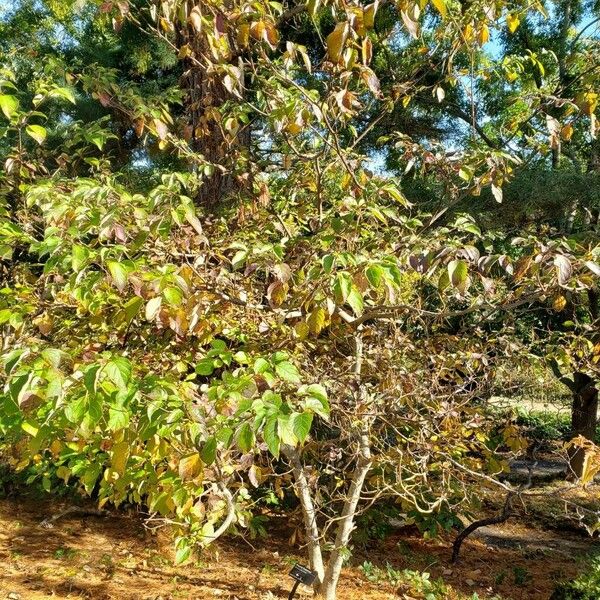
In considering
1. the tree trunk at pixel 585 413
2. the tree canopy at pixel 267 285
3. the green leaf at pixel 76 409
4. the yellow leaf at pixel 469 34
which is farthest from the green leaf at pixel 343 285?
the tree trunk at pixel 585 413

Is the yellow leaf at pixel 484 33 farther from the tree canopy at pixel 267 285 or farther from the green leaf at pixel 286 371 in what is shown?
the green leaf at pixel 286 371

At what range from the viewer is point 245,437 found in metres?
1.45

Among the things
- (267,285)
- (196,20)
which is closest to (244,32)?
(196,20)

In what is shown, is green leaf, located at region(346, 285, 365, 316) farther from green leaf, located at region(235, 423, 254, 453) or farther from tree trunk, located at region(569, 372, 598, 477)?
tree trunk, located at region(569, 372, 598, 477)

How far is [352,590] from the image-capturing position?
12.0ft

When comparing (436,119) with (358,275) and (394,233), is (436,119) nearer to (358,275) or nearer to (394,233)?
(394,233)

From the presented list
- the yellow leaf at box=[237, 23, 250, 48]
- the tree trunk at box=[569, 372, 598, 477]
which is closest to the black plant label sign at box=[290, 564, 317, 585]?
the yellow leaf at box=[237, 23, 250, 48]

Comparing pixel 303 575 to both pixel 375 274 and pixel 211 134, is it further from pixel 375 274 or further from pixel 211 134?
pixel 211 134

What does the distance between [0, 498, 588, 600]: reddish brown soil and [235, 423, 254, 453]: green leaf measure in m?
2.15

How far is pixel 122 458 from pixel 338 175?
242cm

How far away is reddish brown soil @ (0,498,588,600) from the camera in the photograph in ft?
11.5

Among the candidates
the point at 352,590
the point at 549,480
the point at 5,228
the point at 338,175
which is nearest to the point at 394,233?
the point at 338,175

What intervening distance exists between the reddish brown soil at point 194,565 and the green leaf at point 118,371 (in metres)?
2.12

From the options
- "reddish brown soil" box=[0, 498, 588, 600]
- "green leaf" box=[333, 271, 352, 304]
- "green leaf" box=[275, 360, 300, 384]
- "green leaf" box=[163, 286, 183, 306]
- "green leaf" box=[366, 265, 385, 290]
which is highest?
"green leaf" box=[366, 265, 385, 290]
